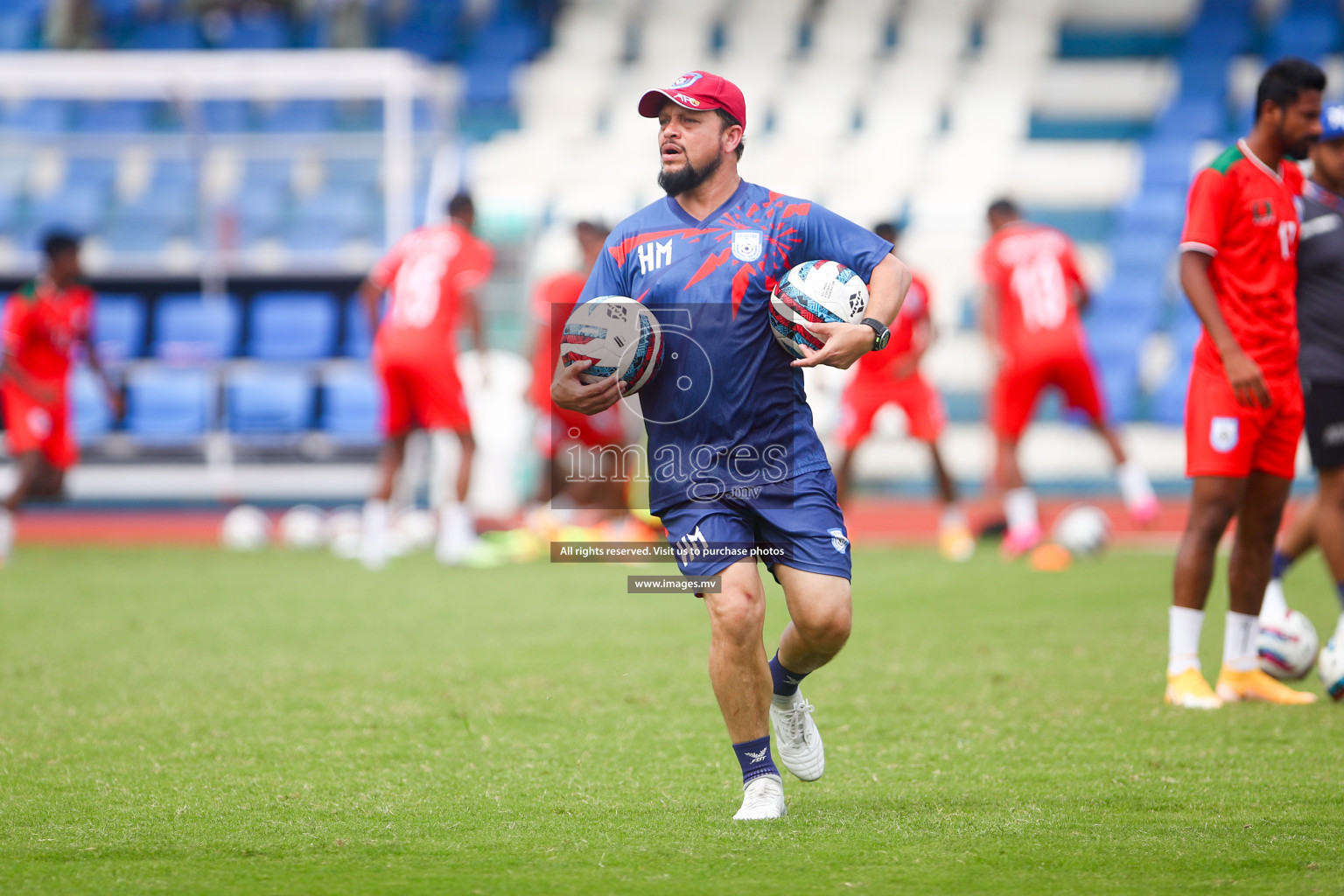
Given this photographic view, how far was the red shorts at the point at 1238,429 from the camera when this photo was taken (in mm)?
5527

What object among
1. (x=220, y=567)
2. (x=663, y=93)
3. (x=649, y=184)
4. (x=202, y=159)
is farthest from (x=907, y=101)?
(x=663, y=93)

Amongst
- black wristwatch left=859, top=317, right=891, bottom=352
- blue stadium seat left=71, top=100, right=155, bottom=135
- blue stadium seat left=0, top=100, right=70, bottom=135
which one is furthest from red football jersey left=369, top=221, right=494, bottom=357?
blue stadium seat left=0, top=100, right=70, bottom=135

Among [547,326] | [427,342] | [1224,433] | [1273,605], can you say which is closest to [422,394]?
[427,342]

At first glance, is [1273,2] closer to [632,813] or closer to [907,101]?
[907,101]

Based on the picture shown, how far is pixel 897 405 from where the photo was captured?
37.9ft

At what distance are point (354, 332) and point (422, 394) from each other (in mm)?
6203

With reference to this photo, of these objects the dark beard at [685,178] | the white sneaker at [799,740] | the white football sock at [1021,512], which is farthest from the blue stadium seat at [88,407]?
the white sneaker at [799,740]

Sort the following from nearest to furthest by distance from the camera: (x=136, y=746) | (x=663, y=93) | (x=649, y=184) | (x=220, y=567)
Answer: (x=663, y=93), (x=136, y=746), (x=220, y=567), (x=649, y=184)

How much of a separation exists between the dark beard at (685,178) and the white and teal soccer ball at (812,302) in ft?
1.31

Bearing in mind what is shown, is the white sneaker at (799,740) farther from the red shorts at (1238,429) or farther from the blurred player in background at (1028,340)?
the blurred player in background at (1028,340)

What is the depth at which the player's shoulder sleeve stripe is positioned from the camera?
559 centimetres

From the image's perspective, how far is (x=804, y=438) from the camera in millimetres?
4250

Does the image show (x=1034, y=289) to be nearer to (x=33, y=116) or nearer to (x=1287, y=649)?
(x=1287, y=649)

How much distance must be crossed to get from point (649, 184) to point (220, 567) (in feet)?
30.5
